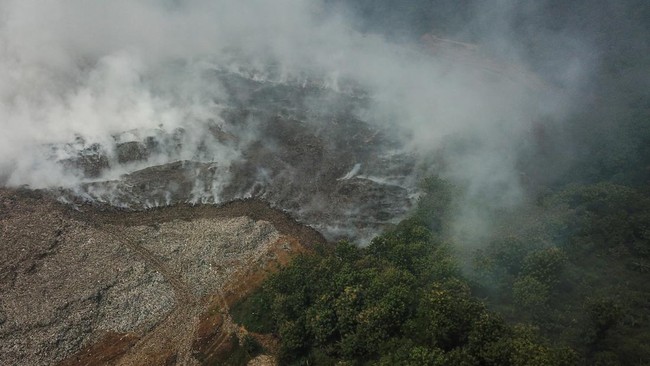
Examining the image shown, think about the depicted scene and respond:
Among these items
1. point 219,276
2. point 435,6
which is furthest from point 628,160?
point 435,6

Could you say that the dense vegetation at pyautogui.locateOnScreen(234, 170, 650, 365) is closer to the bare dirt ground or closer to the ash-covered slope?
the bare dirt ground

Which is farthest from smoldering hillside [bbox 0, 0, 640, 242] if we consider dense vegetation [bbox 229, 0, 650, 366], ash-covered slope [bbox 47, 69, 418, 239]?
dense vegetation [bbox 229, 0, 650, 366]

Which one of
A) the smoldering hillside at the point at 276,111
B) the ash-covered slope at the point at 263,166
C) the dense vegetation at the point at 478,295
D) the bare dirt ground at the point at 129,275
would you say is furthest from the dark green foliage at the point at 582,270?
the bare dirt ground at the point at 129,275

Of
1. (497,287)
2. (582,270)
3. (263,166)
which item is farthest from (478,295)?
(263,166)

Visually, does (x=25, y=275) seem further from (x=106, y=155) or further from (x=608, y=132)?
(x=608, y=132)

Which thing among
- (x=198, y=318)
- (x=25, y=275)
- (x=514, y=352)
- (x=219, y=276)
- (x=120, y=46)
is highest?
(x=514, y=352)

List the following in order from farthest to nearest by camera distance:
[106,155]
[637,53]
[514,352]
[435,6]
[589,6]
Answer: [435,6], [589,6], [637,53], [106,155], [514,352]

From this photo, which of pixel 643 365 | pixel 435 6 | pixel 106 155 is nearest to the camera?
pixel 643 365
